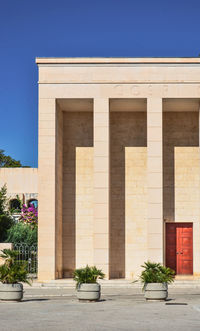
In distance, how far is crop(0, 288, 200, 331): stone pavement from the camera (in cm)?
1519

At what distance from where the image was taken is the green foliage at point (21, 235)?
1374 inches

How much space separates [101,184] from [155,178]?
105 inches

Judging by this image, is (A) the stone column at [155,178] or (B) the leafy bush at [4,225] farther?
(B) the leafy bush at [4,225]

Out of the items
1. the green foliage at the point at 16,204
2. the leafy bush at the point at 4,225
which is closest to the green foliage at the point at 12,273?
the leafy bush at the point at 4,225

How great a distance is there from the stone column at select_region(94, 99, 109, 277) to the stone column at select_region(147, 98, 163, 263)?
2.07m

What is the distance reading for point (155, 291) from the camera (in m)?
21.6

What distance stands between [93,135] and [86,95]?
2.52 m

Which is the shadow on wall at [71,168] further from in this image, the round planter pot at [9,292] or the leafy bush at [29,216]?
the round planter pot at [9,292]

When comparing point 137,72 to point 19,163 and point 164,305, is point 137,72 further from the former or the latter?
point 19,163

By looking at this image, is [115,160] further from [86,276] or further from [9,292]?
[9,292]

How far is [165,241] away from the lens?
33.2 metres

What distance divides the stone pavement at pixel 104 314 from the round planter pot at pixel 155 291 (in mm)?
373

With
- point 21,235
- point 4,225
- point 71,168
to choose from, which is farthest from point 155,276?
point 4,225

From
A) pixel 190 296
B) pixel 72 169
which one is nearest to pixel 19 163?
pixel 72 169
